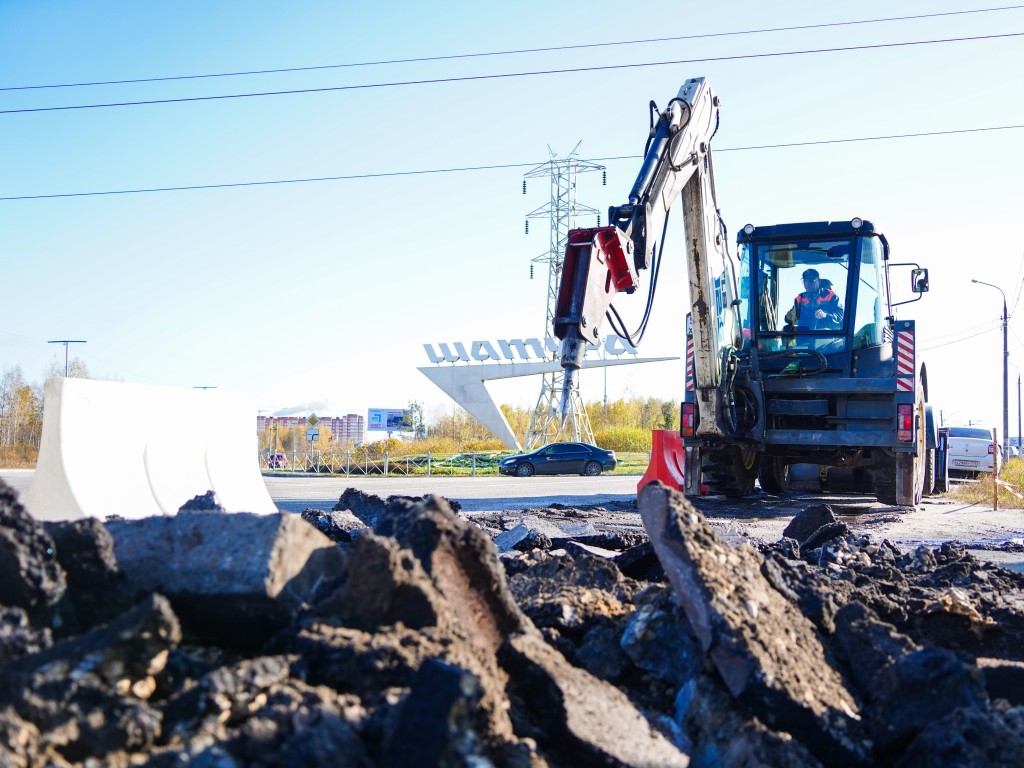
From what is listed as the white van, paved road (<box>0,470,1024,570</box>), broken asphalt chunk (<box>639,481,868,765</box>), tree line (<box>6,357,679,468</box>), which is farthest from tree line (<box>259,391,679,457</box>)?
broken asphalt chunk (<box>639,481,868,765</box>)

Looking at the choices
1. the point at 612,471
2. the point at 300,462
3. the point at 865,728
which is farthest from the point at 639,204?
the point at 300,462

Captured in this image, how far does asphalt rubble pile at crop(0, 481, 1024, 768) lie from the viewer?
217 centimetres

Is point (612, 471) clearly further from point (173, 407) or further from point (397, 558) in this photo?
point (397, 558)

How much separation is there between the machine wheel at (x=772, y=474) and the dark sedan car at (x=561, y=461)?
59.6 ft

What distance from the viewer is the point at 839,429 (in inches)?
470

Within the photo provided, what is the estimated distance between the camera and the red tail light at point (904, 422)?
11359mm

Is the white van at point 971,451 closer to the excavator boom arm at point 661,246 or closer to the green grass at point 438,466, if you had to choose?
the green grass at point 438,466

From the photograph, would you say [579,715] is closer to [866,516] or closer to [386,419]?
[866,516]

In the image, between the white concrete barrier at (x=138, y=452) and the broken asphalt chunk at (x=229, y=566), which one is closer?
the broken asphalt chunk at (x=229, y=566)

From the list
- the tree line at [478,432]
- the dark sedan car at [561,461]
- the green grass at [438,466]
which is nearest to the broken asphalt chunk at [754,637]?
the dark sedan car at [561,461]

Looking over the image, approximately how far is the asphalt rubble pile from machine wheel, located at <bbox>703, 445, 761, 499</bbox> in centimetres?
931

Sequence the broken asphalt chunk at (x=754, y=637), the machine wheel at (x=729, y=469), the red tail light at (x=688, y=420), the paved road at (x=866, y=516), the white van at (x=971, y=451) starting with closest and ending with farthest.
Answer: the broken asphalt chunk at (x=754, y=637) < the paved road at (x=866, y=516) < the red tail light at (x=688, y=420) < the machine wheel at (x=729, y=469) < the white van at (x=971, y=451)

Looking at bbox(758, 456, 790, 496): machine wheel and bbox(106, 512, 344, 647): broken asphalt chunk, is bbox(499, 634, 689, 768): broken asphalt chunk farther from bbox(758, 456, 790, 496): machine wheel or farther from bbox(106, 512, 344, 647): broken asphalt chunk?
bbox(758, 456, 790, 496): machine wheel

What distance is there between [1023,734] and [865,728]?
0.44 metres
